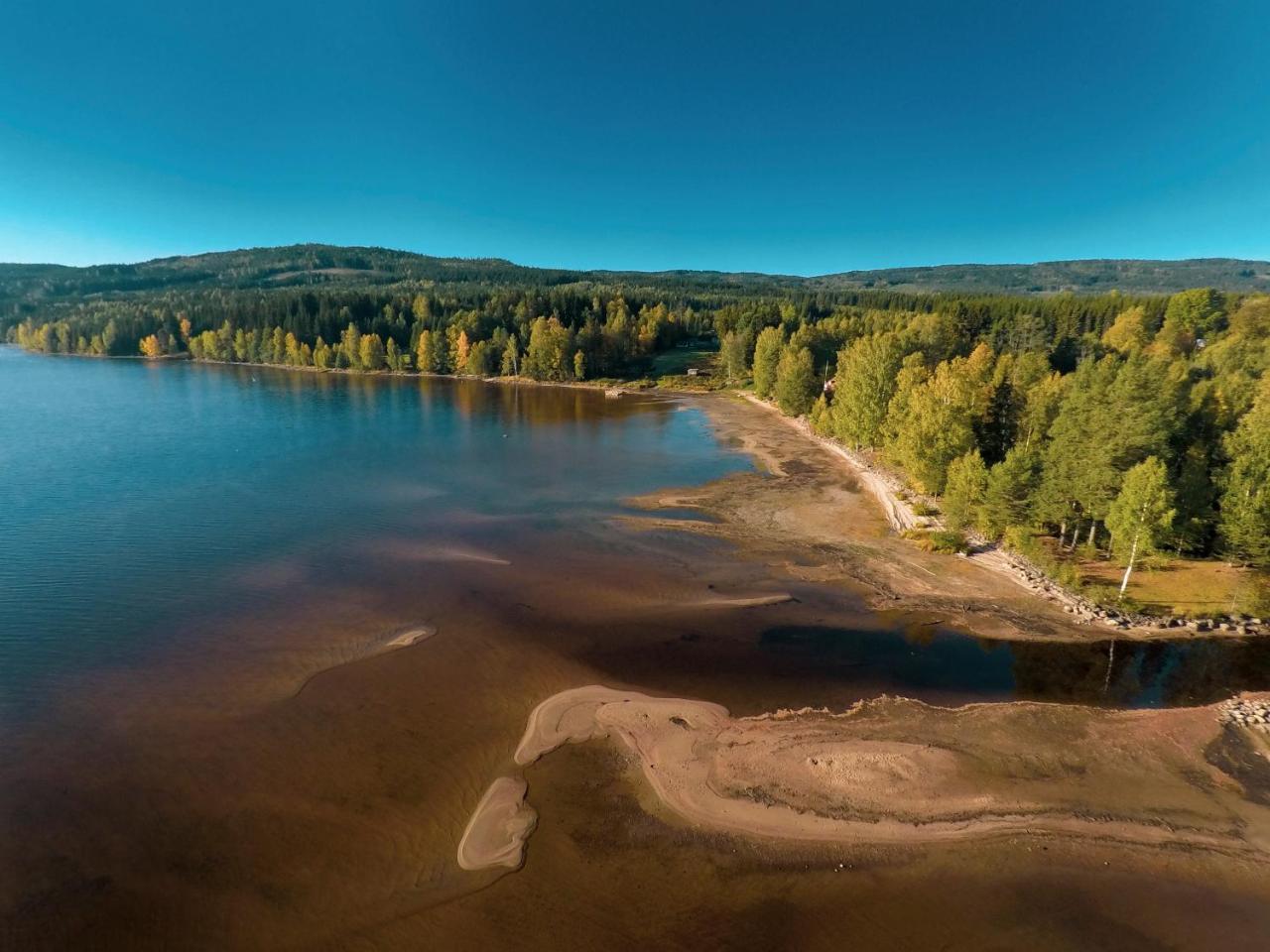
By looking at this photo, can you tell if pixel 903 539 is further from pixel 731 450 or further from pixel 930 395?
pixel 731 450

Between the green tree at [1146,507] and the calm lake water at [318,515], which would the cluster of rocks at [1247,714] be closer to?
the calm lake water at [318,515]

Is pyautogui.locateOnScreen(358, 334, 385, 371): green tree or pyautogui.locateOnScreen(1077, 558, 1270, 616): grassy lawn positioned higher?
pyautogui.locateOnScreen(358, 334, 385, 371): green tree

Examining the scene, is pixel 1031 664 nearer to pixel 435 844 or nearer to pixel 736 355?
pixel 435 844

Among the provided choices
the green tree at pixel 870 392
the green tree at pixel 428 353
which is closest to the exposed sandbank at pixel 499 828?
the green tree at pixel 870 392

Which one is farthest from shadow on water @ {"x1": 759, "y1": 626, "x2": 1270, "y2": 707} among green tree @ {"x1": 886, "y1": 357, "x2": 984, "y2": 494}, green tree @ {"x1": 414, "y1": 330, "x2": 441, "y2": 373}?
green tree @ {"x1": 414, "y1": 330, "x2": 441, "y2": 373}

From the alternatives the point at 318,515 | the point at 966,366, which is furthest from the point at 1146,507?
the point at 318,515

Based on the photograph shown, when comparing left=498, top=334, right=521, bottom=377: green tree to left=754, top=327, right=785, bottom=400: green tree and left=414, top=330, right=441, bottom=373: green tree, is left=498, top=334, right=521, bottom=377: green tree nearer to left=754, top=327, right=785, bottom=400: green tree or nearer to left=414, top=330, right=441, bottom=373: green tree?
left=414, top=330, right=441, bottom=373: green tree
